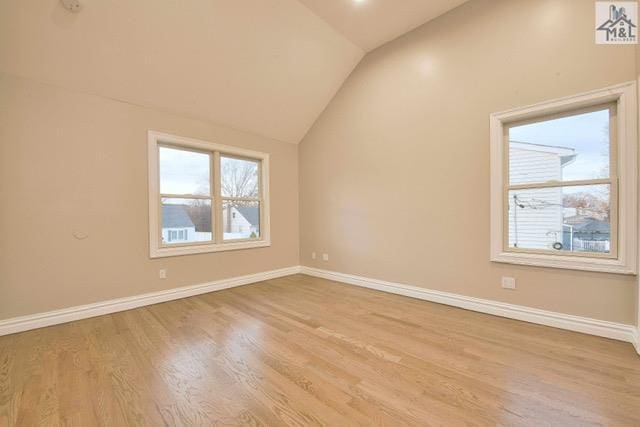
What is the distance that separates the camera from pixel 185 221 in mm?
3562

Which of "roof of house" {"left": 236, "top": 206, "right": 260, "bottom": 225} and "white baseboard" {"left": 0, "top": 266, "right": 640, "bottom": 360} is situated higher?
"roof of house" {"left": 236, "top": 206, "right": 260, "bottom": 225}

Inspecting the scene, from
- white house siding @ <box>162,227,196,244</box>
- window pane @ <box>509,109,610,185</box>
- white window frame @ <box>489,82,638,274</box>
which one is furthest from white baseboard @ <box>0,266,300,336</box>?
window pane @ <box>509,109,610,185</box>

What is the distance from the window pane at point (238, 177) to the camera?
13.1 feet

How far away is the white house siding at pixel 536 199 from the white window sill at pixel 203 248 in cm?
345

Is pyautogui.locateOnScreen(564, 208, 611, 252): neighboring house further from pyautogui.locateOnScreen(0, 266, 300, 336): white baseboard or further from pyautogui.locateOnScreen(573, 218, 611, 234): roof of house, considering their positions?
pyautogui.locateOnScreen(0, 266, 300, 336): white baseboard

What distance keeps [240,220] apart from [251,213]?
23cm

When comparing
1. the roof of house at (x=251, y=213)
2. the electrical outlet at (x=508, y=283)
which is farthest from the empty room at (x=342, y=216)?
the roof of house at (x=251, y=213)

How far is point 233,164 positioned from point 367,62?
2.56 metres

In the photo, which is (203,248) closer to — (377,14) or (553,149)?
(377,14)

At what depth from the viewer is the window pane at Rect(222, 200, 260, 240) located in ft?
13.1

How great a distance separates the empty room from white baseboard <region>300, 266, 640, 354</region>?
17mm

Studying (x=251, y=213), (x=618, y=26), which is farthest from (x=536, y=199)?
(x=251, y=213)

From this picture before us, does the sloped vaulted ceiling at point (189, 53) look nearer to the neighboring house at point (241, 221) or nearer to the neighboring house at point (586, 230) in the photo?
the neighboring house at point (241, 221)

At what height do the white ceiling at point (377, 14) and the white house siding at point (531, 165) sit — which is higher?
the white ceiling at point (377, 14)
